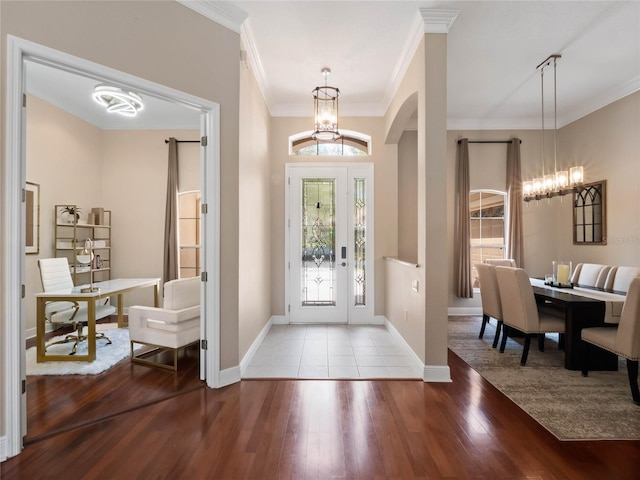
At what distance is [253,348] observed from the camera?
3742mm

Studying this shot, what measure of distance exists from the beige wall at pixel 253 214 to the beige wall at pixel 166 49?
0.20 m

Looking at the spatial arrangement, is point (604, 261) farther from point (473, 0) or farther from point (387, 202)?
point (473, 0)

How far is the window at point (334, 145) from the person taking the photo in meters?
5.16

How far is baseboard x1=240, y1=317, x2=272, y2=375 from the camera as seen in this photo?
10.7ft

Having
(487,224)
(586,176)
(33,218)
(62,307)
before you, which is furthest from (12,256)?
(586,176)

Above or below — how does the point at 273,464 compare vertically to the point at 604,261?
below

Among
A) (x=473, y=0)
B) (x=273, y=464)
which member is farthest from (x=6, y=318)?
(x=473, y=0)

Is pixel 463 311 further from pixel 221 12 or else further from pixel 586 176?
pixel 221 12

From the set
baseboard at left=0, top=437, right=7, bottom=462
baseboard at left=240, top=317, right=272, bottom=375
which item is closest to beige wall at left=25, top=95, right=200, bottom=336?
baseboard at left=240, top=317, right=272, bottom=375

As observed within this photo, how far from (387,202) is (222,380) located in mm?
3481

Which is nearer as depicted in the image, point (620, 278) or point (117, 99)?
point (620, 278)

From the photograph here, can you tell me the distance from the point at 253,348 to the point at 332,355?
920 millimetres

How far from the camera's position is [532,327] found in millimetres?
3352

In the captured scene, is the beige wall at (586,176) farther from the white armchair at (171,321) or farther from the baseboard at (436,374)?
the white armchair at (171,321)
